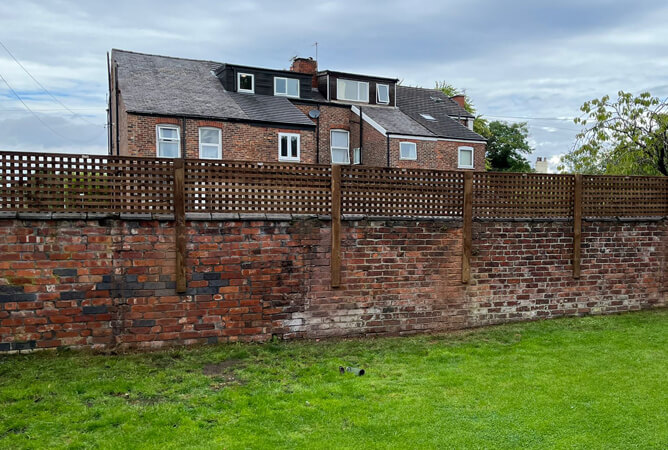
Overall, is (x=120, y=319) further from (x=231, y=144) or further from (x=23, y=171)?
(x=231, y=144)

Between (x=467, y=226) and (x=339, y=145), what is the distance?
2031cm

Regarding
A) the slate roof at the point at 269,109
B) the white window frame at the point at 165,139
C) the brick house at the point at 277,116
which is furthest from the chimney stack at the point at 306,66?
the white window frame at the point at 165,139

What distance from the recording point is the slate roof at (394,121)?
26467 mm

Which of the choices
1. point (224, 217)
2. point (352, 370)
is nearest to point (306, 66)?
point (224, 217)

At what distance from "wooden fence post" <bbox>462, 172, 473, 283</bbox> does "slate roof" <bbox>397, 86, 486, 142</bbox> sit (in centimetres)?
1998

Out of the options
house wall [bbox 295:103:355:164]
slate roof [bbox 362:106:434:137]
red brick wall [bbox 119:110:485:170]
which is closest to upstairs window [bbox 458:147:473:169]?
red brick wall [bbox 119:110:485:170]

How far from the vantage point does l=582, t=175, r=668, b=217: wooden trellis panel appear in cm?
876

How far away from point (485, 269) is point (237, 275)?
382 cm

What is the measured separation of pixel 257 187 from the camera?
6.98 m

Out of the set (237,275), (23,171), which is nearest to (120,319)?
(237,275)

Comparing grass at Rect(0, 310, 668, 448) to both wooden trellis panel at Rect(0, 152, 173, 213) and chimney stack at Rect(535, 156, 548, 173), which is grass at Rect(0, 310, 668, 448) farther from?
chimney stack at Rect(535, 156, 548, 173)

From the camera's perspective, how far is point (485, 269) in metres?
8.09

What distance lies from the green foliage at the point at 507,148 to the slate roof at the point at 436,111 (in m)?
14.0

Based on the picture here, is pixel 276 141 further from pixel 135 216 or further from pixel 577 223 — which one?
pixel 135 216
